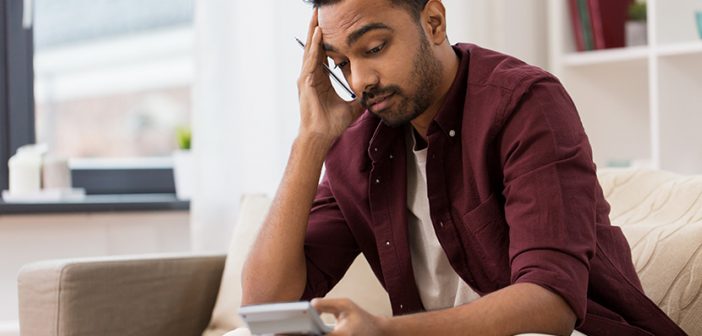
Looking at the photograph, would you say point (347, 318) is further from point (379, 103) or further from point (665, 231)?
point (665, 231)

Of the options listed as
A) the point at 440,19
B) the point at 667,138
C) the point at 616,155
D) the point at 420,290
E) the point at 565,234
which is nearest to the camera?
the point at 565,234

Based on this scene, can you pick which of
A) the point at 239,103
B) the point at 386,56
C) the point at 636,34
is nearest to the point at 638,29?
the point at 636,34

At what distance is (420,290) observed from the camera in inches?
68.7

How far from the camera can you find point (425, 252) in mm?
1727

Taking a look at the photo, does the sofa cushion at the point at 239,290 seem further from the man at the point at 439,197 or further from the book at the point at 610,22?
the book at the point at 610,22

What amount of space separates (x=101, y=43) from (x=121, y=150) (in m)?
0.36

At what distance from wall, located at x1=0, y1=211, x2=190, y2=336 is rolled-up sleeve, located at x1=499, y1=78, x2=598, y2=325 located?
1.70 meters

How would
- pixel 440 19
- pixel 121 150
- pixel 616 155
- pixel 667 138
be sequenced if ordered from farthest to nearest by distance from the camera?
pixel 121 150, pixel 616 155, pixel 667 138, pixel 440 19

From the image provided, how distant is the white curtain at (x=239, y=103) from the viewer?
2.80 metres

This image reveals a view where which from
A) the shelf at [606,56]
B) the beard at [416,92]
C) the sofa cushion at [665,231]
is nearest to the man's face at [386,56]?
the beard at [416,92]

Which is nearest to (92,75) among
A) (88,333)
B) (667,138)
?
(88,333)

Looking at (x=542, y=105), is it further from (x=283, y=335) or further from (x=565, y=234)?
(x=283, y=335)

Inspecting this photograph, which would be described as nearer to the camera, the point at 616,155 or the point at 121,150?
the point at 616,155

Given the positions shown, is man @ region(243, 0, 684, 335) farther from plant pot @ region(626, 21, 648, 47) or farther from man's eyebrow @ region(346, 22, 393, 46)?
plant pot @ region(626, 21, 648, 47)
